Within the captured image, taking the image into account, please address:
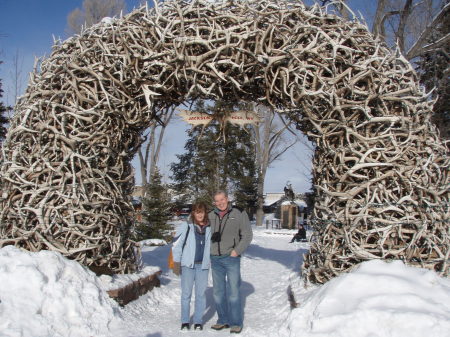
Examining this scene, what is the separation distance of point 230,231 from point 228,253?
0.26m

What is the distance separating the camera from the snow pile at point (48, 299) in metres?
3.77

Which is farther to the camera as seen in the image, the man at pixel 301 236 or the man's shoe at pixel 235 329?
the man at pixel 301 236

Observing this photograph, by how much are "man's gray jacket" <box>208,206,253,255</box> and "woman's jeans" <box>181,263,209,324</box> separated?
299mm

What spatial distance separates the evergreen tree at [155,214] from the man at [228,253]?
36.9 ft

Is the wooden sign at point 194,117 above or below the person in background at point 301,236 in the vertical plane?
above

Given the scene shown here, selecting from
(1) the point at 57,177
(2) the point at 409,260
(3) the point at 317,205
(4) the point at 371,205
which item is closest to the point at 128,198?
(1) the point at 57,177

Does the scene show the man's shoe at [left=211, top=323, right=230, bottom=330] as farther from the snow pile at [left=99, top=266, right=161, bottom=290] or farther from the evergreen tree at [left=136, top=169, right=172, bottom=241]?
the evergreen tree at [left=136, top=169, right=172, bottom=241]

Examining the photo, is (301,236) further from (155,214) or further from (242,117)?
(242,117)

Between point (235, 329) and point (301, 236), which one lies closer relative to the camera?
point (235, 329)

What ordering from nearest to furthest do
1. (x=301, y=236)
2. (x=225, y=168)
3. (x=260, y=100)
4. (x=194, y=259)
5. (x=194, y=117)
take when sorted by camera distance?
(x=194, y=259) → (x=260, y=100) → (x=194, y=117) → (x=301, y=236) → (x=225, y=168)

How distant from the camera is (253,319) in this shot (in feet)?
17.8

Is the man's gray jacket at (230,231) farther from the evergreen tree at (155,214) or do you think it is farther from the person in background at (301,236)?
the person in background at (301,236)

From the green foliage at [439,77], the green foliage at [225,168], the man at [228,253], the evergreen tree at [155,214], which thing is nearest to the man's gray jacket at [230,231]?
the man at [228,253]

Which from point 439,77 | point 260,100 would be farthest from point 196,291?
point 439,77
